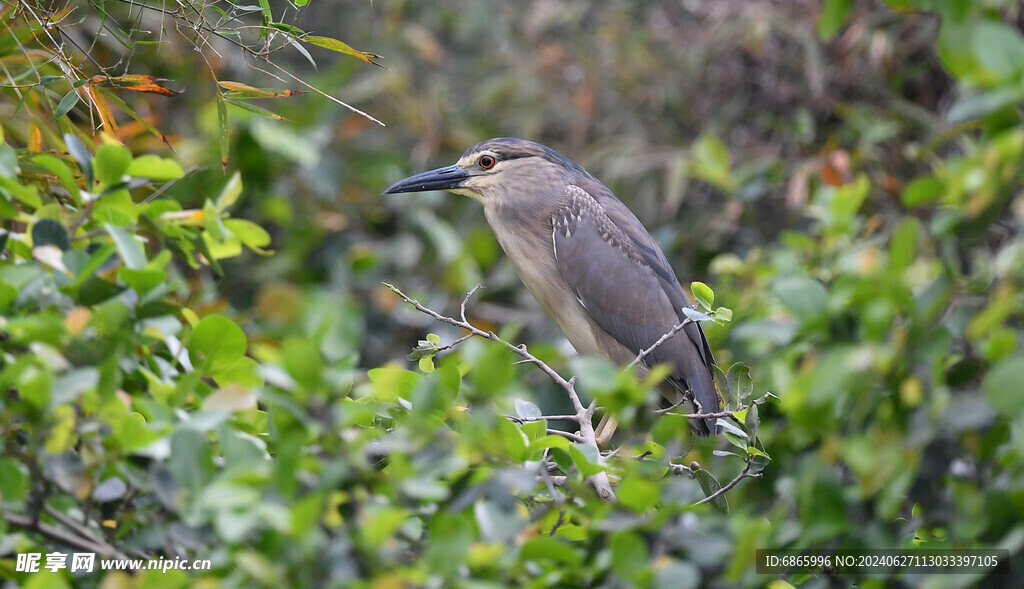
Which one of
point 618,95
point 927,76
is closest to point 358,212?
point 618,95

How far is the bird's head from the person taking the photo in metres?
3.38

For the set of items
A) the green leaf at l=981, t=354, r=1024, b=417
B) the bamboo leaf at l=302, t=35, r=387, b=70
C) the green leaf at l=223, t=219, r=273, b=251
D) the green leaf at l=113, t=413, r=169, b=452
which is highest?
the green leaf at l=981, t=354, r=1024, b=417

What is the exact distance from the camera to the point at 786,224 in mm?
4527

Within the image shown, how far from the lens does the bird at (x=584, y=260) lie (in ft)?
10.5

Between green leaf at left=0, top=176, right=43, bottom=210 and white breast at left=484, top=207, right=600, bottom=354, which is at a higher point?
green leaf at left=0, top=176, right=43, bottom=210

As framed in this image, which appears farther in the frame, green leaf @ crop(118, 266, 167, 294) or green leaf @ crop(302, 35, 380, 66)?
green leaf @ crop(302, 35, 380, 66)

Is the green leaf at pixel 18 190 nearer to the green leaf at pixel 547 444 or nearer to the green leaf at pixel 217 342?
the green leaf at pixel 217 342

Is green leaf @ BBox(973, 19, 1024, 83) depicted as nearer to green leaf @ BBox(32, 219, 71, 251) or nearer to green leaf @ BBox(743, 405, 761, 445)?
green leaf @ BBox(743, 405, 761, 445)

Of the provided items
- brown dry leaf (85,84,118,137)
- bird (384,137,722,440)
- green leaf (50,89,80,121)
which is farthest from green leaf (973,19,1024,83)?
bird (384,137,722,440)

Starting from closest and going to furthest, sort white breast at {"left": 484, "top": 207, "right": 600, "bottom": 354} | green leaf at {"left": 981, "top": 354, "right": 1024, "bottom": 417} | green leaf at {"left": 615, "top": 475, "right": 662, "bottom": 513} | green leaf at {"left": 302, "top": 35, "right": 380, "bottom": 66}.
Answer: green leaf at {"left": 981, "top": 354, "right": 1024, "bottom": 417} < green leaf at {"left": 615, "top": 475, "right": 662, "bottom": 513} < green leaf at {"left": 302, "top": 35, "right": 380, "bottom": 66} < white breast at {"left": 484, "top": 207, "right": 600, "bottom": 354}

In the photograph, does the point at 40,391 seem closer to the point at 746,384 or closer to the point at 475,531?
the point at 475,531

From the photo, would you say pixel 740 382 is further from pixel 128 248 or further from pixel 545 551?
pixel 128 248

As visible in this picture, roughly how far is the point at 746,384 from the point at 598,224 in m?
1.66

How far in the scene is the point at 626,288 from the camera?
10.7 ft
